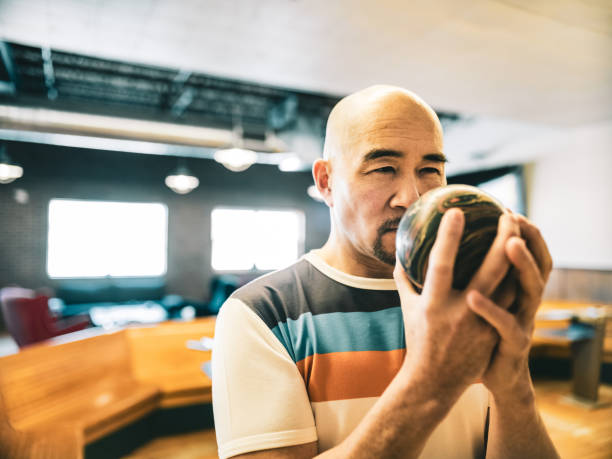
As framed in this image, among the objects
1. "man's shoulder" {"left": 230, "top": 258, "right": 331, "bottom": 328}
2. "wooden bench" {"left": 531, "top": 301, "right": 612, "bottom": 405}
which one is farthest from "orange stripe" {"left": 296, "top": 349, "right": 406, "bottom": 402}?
"wooden bench" {"left": 531, "top": 301, "right": 612, "bottom": 405}

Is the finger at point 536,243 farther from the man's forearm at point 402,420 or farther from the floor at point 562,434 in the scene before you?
the floor at point 562,434

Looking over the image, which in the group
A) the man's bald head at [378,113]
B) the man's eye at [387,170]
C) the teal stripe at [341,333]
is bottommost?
the teal stripe at [341,333]

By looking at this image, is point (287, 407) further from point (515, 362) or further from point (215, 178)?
point (215, 178)

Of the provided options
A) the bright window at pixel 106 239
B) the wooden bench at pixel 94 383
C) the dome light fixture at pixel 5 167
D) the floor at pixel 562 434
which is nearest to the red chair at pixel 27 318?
the dome light fixture at pixel 5 167

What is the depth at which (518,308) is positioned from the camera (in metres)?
0.58

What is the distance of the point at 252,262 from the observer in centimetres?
1087

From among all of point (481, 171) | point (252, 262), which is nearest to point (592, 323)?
point (481, 171)

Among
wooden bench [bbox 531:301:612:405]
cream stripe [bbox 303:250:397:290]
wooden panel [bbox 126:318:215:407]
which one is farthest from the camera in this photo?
wooden bench [bbox 531:301:612:405]

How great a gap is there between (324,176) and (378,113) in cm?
23

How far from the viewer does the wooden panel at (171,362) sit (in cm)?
261

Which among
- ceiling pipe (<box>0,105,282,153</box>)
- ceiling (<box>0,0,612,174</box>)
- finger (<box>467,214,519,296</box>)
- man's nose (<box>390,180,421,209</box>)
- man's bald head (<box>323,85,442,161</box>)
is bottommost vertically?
finger (<box>467,214,519,296</box>)

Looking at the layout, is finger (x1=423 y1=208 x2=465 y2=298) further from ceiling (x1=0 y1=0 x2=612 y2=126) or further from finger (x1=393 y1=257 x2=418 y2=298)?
ceiling (x1=0 y1=0 x2=612 y2=126)

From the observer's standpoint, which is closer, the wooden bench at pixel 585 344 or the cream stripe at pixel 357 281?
the cream stripe at pixel 357 281

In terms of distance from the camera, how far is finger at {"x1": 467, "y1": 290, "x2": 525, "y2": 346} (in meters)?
0.53
